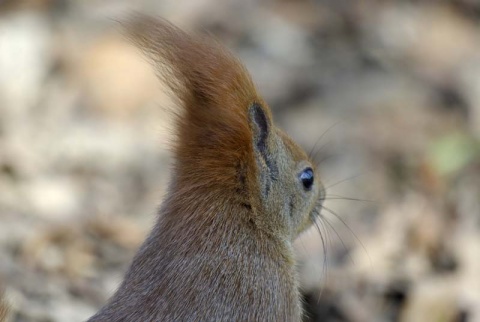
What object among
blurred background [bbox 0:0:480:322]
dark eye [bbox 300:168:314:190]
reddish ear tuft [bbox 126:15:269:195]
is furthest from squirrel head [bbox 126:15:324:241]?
blurred background [bbox 0:0:480:322]

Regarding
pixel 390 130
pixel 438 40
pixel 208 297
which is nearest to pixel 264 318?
pixel 208 297

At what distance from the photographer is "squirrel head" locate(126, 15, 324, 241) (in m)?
3.99

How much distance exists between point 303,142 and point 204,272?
4.69 meters

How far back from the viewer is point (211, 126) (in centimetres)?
401

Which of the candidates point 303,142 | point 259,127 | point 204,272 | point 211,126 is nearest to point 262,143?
point 259,127

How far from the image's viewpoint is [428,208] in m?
7.19

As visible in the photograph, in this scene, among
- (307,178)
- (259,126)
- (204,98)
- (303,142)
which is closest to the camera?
(204,98)

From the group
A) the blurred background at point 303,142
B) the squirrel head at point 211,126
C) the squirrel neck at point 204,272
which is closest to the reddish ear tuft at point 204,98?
the squirrel head at point 211,126

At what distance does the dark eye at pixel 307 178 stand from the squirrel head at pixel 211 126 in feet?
1.06

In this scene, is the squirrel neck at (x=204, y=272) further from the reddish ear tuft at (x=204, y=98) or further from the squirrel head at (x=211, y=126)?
the reddish ear tuft at (x=204, y=98)

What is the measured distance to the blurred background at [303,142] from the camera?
19.0 feet

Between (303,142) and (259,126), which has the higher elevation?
(303,142)

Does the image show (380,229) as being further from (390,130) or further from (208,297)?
(208,297)

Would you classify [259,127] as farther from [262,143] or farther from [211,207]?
[211,207]
